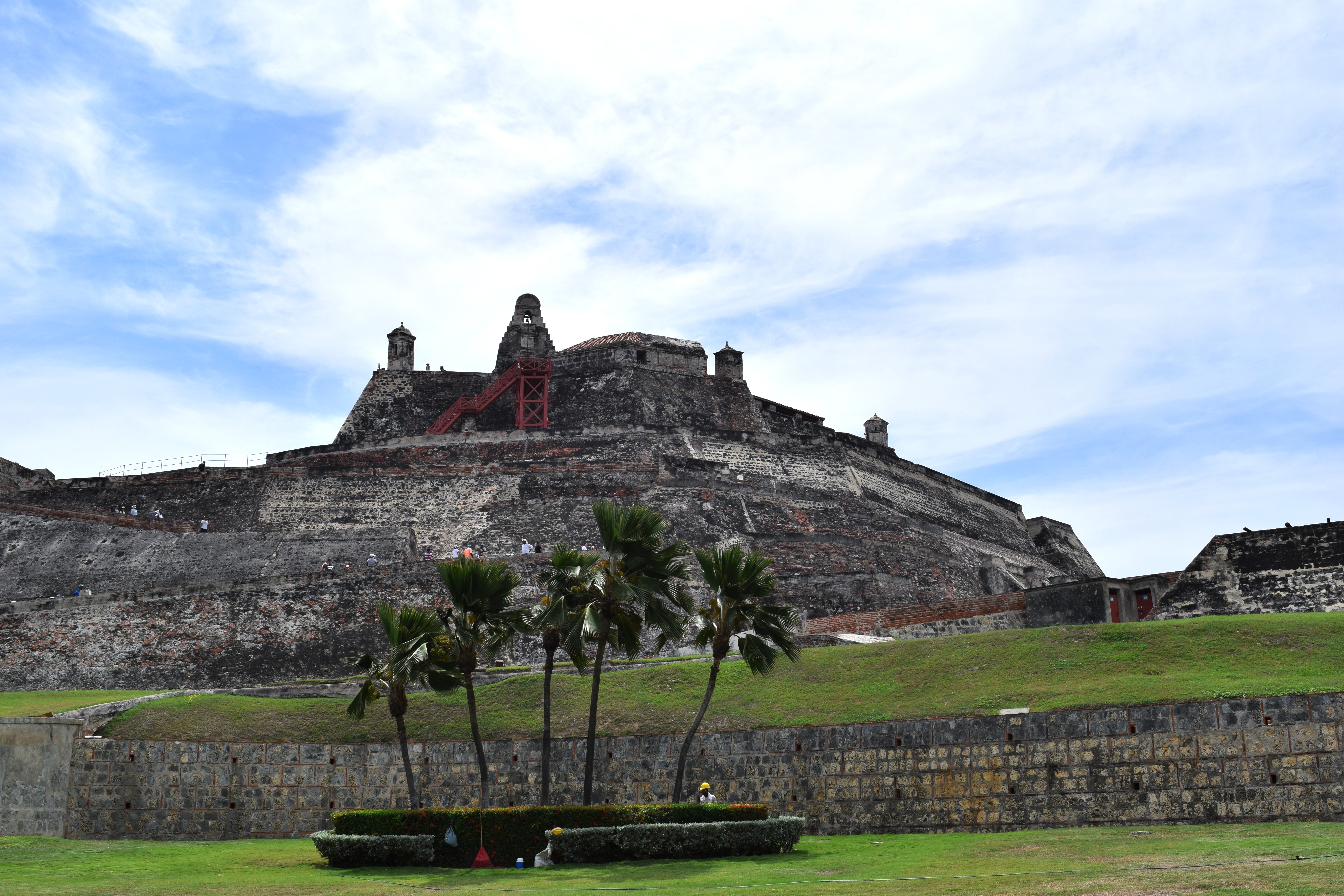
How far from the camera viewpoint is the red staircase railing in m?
44.9

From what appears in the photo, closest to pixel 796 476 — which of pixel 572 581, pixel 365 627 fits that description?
pixel 365 627

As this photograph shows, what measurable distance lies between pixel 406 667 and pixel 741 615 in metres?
4.72

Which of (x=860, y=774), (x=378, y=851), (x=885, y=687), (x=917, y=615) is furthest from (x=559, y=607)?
(x=917, y=615)

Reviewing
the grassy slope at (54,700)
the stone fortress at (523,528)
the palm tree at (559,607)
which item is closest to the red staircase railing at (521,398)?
the stone fortress at (523,528)

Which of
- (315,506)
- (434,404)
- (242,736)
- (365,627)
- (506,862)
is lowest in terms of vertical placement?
(506,862)

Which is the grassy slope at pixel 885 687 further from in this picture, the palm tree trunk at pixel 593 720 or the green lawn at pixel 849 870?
the palm tree trunk at pixel 593 720

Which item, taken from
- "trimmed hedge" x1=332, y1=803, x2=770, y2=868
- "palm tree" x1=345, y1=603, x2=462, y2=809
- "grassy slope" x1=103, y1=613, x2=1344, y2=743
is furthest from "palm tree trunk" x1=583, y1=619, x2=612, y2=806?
"grassy slope" x1=103, y1=613, x2=1344, y2=743

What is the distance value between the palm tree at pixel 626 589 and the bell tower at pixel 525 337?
30.6m

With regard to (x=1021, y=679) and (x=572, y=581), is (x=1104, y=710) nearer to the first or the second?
(x=1021, y=679)

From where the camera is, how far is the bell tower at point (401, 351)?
158 ft

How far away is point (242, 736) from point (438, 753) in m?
3.25

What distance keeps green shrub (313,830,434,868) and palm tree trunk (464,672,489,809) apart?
94 cm

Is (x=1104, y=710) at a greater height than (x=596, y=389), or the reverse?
(x=596, y=389)

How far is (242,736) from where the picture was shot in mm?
21094
